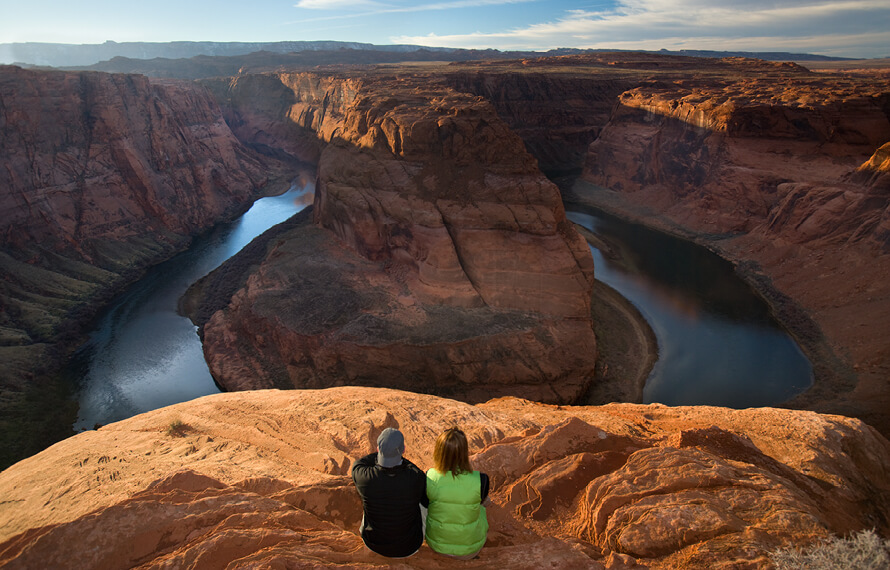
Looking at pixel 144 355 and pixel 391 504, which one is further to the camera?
pixel 144 355

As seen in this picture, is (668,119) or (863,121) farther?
(668,119)

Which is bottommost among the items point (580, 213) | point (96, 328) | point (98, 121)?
point (96, 328)

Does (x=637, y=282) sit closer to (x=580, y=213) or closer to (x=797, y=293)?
(x=797, y=293)

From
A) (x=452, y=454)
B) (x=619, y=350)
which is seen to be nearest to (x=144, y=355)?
(x=619, y=350)

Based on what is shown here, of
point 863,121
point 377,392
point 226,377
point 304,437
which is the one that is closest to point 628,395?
point 377,392

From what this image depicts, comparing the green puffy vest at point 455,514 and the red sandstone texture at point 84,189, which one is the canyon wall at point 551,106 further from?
the green puffy vest at point 455,514

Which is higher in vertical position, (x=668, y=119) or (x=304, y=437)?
(x=668, y=119)

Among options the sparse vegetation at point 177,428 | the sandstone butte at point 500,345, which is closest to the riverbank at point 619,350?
the sandstone butte at point 500,345

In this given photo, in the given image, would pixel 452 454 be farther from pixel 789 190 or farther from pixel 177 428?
pixel 789 190
